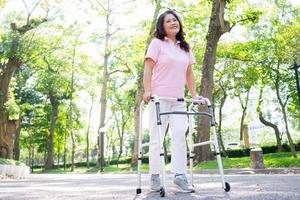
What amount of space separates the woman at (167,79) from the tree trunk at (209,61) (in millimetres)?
14378

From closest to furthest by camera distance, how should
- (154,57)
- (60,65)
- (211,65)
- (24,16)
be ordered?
1. (154,57)
2. (211,65)
3. (24,16)
4. (60,65)

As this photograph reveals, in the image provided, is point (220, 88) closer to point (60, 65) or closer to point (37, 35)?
point (60, 65)

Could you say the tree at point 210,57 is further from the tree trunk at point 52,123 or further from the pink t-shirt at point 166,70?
the tree trunk at point 52,123

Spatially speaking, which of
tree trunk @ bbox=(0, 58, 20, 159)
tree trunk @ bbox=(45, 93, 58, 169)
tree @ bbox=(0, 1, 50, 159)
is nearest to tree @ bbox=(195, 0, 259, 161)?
tree @ bbox=(0, 1, 50, 159)

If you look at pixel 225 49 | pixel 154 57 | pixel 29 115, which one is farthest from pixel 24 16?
pixel 29 115

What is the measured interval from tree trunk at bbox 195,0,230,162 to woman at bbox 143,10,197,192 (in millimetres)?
14378

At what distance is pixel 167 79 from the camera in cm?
468

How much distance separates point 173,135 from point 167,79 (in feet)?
1.96

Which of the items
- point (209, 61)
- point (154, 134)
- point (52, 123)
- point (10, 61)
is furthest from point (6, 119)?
point (52, 123)

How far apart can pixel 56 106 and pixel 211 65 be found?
2802 centimetres

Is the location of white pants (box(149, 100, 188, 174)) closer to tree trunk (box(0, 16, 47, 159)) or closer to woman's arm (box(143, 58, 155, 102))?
woman's arm (box(143, 58, 155, 102))

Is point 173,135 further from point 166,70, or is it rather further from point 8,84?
point 8,84

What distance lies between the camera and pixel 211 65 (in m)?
19.6

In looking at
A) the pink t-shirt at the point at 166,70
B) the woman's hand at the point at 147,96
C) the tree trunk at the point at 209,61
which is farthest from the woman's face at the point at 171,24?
the tree trunk at the point at 209,61
